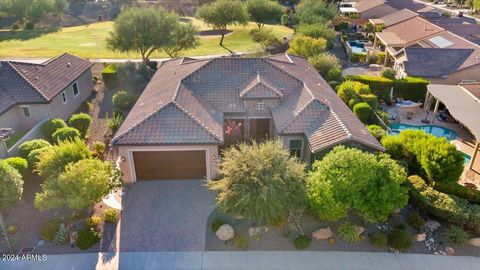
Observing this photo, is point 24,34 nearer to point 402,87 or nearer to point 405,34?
point 405,34

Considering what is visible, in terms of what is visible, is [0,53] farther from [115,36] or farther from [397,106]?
[397,106]

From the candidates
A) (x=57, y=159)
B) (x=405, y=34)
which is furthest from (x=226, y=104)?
(x=405, y=34)

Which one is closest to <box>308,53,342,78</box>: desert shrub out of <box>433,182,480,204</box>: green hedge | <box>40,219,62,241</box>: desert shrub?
<box>433,182,480,204</box>: green hedge

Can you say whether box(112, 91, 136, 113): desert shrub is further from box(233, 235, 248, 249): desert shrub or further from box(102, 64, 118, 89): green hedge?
box(233, 235, 248, 249): desert shrub

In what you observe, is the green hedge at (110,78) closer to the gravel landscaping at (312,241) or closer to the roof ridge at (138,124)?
the roof ridge at (138,124)

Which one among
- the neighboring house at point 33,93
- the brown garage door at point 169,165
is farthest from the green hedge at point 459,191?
the neighboring house at point 33,93

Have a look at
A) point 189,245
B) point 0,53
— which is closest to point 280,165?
point 189,245
